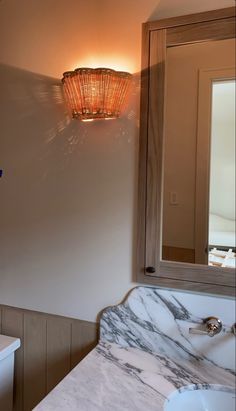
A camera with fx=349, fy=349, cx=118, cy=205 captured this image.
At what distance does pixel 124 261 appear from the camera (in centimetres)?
137

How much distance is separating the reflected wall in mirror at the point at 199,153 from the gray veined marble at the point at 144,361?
205mm

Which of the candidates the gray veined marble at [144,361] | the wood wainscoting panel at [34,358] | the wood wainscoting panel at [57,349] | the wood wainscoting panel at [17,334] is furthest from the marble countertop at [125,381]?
the wood wainscoting panel at [17,334]

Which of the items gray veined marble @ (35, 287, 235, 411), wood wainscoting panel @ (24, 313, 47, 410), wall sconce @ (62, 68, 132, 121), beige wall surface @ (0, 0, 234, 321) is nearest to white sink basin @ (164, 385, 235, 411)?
gray veined marble @ (35, 287, 235, 411)

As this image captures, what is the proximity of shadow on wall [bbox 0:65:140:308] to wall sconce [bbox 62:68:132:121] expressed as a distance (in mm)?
52

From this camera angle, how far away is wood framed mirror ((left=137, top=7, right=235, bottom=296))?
1207mm

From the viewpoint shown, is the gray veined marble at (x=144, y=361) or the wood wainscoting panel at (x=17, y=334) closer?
the gray veined marble at (x=144, y=361)

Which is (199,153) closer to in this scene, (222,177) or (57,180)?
(222,177)

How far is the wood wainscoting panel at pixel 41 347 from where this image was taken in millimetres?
1460

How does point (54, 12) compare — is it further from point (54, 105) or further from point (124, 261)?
point (124, 261)

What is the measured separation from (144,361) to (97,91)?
3.24 feet

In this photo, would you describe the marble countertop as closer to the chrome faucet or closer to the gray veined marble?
the gray veined marble

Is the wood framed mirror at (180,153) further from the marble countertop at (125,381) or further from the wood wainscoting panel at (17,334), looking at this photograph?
the wood wainscoting panel at (17,334)

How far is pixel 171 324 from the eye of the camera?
1268 millimetres

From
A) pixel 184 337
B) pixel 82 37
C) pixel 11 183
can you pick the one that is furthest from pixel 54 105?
pixel 184 337
